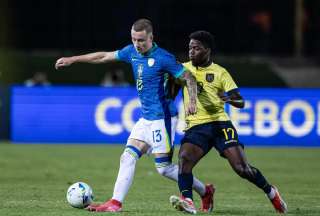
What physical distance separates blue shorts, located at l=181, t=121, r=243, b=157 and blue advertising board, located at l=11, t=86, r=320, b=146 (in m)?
11.6

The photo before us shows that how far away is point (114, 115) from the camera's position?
23.2m

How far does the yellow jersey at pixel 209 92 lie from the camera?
36.3 ft

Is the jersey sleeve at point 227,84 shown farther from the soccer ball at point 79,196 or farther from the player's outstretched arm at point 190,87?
the soccer ball at point 79,196

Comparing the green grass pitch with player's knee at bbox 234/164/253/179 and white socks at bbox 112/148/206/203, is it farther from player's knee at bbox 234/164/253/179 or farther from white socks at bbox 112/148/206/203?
player's knee at bbox 234/164/253/179

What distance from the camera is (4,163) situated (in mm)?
18266

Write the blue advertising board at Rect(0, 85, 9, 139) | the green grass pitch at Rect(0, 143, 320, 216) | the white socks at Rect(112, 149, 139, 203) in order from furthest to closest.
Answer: the blue advertising board at Rect(0, 85, 9, 139) < the green grass pitch at Rect(0, 143, 320, 216) < the white socks at Rect(112, 149, 139, 203)

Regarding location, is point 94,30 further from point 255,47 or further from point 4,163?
point 4,163

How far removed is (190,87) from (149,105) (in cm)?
63

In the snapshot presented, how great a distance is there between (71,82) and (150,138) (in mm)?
19511

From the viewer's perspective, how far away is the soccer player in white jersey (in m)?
10.8

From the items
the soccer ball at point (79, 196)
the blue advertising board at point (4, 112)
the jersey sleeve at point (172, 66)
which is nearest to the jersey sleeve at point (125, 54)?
the jersey sleeve at point (172, 66)

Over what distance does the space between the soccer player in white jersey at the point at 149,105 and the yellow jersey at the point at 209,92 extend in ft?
0.93

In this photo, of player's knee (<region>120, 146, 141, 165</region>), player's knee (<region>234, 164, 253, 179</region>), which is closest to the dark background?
player's knee (<region>120, 146, 141, 165</region>)

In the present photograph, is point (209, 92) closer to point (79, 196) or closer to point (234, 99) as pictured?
point (234, 99)
